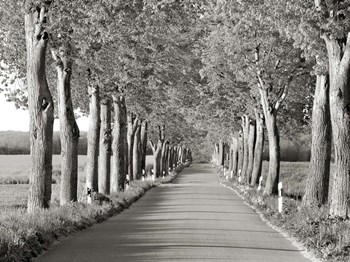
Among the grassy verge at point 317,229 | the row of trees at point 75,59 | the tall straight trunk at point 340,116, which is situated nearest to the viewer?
the grassy verge at point 317,229

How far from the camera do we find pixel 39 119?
1964 cm

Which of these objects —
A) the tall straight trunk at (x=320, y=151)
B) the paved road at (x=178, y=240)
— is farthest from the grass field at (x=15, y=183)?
the tall straight trunk at (x=320, y=151)

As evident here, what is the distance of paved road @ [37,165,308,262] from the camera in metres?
12.8

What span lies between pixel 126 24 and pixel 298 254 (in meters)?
10.1

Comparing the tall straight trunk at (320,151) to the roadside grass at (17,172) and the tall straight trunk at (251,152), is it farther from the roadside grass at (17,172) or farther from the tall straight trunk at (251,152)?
the roadside grass at (17,172)

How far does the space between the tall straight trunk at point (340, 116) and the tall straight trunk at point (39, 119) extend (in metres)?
7.42

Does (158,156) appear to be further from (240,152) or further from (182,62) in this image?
(182,62)

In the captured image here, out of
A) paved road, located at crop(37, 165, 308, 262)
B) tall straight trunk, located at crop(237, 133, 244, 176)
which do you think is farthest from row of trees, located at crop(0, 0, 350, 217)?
tall straight trunk, located at crop(237, 133, 244, 176)

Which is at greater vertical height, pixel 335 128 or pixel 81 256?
pixel 335 128

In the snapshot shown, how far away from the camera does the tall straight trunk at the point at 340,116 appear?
17734 millimetres

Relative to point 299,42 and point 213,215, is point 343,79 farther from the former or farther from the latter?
point 213,215

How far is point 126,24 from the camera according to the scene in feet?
71.1

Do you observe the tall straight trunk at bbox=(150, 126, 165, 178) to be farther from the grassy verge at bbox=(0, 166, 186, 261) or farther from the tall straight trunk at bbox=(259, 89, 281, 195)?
the grassy verge at bbox=(0, 166, 186, 261)

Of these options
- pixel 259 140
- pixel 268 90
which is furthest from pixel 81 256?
pixel 259 140
